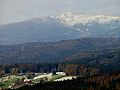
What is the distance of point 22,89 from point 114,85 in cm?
3775

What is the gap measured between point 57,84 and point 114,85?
2492 cm

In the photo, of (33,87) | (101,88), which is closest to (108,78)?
(101,88)

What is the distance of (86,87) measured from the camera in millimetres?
181500

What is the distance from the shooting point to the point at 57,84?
196250 mm

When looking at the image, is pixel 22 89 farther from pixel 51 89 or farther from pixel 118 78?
pixel 118 78

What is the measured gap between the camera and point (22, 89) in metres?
192

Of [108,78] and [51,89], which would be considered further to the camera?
[108,78]

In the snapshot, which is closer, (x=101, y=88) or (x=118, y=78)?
(x=101, y=88)

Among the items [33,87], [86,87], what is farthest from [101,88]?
[33,87]

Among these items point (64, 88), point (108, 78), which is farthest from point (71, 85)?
point (108, 78)

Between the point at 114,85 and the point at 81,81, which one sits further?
the point at 81,81

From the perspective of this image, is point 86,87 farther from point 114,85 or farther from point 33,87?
point 33,87

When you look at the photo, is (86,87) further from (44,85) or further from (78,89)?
(44,85)

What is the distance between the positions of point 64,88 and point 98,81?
20.8m
